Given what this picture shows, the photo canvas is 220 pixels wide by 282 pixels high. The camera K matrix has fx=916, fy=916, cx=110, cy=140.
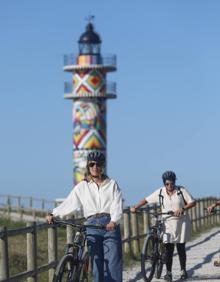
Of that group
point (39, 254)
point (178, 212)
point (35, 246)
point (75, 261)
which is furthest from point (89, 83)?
point (75, 261)

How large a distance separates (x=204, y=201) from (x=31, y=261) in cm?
1952

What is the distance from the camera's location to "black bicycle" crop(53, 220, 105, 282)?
8461mm

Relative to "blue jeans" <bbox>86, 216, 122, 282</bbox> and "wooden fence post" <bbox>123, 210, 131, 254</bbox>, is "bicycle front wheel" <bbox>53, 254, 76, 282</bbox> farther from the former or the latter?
"wooden fence post" <bbox>123, 210, 131, 254</bbox>

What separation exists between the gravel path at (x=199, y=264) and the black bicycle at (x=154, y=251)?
0.27m

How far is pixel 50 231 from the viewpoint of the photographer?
40.4 feet

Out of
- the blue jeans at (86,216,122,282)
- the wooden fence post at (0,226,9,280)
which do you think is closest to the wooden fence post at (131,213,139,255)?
the wooden fence post at (0,226,9,280)

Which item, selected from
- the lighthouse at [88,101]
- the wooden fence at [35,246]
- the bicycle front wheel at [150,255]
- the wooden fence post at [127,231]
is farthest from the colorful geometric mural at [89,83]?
the bicycle front wheel at [150,255]

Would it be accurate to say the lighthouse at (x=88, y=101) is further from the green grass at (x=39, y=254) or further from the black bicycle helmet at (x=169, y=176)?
the black bicycle helmet at (x=169, y=176)

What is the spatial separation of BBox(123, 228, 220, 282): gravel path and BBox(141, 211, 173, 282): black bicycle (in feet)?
0.90

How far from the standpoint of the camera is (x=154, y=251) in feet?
40.1

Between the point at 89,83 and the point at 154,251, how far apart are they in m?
38.4

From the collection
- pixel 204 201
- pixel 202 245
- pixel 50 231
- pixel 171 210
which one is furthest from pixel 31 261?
pixel 204 201

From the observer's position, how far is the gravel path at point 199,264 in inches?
516

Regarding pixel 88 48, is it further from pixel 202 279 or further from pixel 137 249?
pixel 202 279
